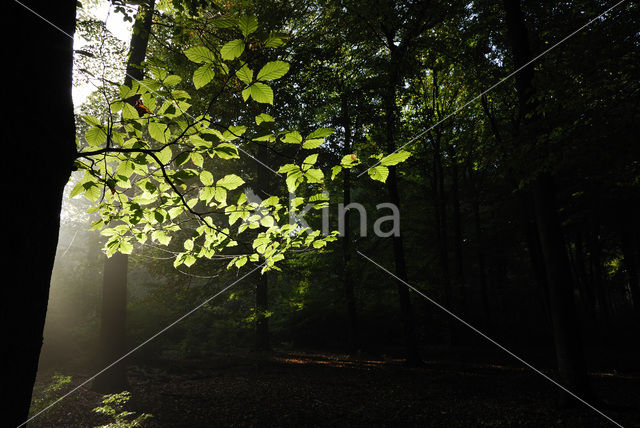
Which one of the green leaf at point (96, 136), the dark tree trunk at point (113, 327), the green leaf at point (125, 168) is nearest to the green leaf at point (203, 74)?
the green leaf at point (96, 136)

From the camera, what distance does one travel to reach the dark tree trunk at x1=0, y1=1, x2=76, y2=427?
825mm

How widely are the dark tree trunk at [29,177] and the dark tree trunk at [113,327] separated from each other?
7.44 meters

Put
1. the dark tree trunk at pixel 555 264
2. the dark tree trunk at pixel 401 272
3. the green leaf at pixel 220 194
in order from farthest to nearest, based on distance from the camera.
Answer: the dark tree trunk at pixel 401 272, the dark tree trunk at pixel 555 264, the green leaf at pixel 220 194

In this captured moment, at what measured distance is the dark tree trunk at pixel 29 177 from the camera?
82 cm

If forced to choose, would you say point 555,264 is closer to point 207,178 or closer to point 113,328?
point 207,178

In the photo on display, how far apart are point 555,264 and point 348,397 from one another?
4.95 metres

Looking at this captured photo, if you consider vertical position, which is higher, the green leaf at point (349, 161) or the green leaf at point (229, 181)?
the green leaf at point (349, 161)

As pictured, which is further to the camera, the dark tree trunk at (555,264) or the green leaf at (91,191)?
the dark tree trunk at (555,264)

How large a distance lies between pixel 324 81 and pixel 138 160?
923 centimetres

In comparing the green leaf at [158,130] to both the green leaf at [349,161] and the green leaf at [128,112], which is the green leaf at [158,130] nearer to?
the green leaf at [128,112]

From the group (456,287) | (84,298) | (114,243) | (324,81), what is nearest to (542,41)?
(324,81)

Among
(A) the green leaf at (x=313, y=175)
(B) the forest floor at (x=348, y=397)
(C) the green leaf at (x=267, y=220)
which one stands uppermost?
(A) the green leaf at (x=313, y=175)

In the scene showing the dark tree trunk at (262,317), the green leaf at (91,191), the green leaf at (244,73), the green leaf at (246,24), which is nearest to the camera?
the green leaf at (246,24)

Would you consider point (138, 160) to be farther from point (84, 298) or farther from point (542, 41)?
point (84, 298)
